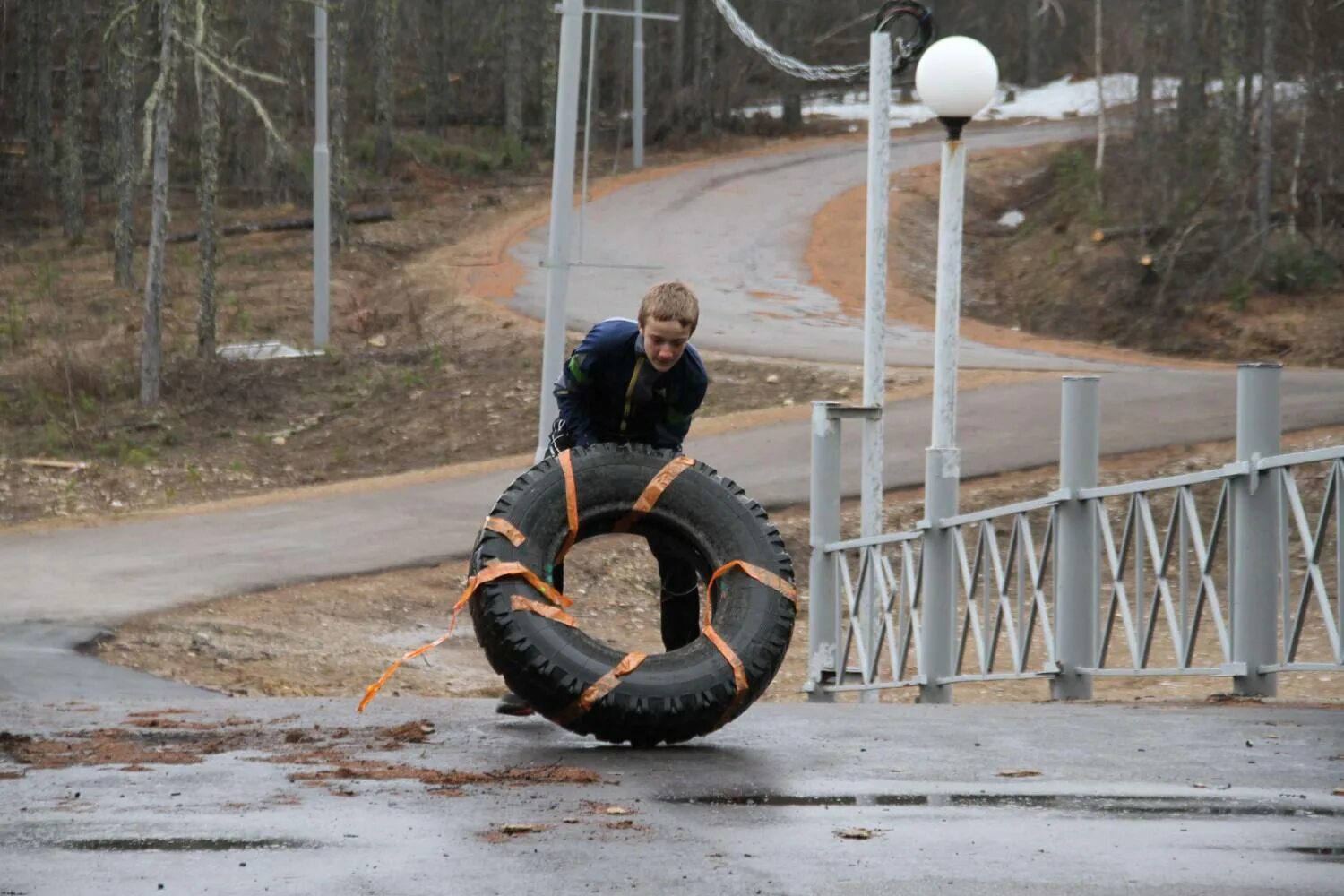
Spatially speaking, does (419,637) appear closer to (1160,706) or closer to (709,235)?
(1160,706)

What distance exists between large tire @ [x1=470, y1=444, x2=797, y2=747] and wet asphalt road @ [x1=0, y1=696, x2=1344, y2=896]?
16 centimetres

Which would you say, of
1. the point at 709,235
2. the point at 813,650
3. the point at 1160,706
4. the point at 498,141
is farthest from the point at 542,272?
the point at 1160,706

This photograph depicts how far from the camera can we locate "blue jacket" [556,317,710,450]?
660 centimetres

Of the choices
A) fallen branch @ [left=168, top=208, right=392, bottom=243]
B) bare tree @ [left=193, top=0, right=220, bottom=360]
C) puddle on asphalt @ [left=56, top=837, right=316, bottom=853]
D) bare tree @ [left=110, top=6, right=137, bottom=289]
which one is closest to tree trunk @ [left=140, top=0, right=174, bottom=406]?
bare tree @ [left=193, top=0, right=220, bottom=360]

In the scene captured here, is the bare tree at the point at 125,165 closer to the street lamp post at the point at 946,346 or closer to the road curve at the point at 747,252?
the road curve at the point at 747,252

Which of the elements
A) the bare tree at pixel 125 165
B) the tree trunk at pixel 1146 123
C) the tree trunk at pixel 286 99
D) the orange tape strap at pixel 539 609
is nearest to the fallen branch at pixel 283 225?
the tree trunk at pixel 286 99

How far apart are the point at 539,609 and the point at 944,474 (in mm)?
4257

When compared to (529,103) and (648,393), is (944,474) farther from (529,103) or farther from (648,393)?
(529,103)

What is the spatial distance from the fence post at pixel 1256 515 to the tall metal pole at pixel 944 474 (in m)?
2.28

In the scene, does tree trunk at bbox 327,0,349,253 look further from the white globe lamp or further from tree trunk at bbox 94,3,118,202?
the white globe lamp

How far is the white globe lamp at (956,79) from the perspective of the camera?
11297 mm

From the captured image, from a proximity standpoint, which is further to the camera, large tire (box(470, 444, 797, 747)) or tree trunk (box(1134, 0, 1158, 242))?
tree trunk (box(1134, 0, 1158, 242))

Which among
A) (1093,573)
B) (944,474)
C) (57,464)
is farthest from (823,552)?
(57,464)

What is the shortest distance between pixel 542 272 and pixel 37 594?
19.2 m
